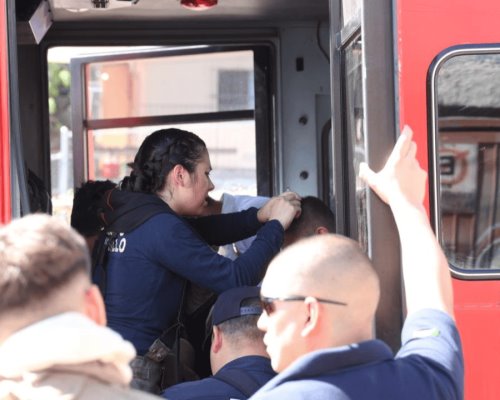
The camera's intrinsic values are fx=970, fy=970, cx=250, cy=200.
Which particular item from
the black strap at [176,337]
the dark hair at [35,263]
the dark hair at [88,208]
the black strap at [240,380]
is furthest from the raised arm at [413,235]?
the dark hair at [88,208]

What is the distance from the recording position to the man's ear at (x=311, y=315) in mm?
1958

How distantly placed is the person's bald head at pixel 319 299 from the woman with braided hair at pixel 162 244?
1.37 m

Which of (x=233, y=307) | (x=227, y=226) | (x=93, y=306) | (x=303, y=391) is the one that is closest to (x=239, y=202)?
(x=227, y=226)

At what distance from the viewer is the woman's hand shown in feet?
11.9

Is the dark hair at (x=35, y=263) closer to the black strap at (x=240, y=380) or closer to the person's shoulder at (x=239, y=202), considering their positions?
the black strap at (x=240, y=380)

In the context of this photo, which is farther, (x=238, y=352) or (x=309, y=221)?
(x=309, y=221)

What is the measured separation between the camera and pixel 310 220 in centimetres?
380

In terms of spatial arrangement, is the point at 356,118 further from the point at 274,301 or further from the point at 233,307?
the point at 274,301

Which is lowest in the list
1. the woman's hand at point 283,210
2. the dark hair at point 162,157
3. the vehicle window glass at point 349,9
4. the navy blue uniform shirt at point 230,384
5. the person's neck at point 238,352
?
the navy blue uniform shirt at point 230,384

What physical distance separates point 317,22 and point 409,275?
301 cm

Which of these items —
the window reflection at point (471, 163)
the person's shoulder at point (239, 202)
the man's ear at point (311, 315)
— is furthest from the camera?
the person's shoulder at point (239, 202)

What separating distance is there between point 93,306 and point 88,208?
263cm

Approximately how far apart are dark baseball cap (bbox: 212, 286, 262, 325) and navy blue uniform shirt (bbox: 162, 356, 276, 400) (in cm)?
19

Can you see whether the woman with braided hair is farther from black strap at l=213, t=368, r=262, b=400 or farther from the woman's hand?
black strap at l=213, t=368, r=262, b=400
